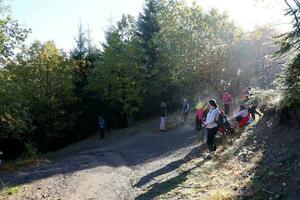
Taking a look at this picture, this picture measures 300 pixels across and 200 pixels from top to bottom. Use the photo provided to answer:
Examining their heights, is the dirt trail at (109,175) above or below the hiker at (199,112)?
below

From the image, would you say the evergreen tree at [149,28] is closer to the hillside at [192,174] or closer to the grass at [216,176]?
the hillside at [192,174]

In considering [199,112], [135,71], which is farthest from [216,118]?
[135,71]

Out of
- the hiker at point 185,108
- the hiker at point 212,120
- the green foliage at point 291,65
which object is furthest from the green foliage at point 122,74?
the green foliage at point 291,65

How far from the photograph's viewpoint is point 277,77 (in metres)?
10.4

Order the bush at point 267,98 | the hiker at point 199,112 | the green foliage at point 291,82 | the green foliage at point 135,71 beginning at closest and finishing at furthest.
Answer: the green foliage at point 291,82
the bush at point 267,98
the hiker at point 199,112
the green foliage at point 135,71

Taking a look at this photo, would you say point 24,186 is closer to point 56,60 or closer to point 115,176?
point 115,176

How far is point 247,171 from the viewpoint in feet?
31.3

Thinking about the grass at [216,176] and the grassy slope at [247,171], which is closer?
the grassy slope at [247,171]

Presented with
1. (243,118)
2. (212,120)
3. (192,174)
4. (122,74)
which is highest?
(122,74)

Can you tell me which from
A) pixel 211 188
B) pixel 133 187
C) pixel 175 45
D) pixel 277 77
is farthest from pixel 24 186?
pixel 175 45

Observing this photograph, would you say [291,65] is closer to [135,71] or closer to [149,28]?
[135,71]

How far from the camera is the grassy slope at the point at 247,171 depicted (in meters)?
7.99

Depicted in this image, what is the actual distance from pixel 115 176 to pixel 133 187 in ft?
6.04

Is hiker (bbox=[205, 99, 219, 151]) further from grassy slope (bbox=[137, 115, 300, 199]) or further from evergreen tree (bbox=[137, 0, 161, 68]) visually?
evergreen tree (bbox=[137, 0, 161, 68])
